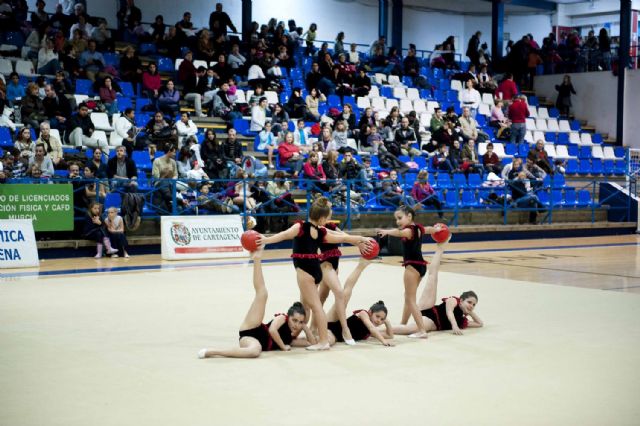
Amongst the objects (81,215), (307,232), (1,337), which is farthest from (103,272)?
(307,232)

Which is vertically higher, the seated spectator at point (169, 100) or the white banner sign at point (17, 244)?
the seated spectator at point (169, 100)

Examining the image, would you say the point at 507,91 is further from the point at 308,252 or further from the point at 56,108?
the point at 308,252

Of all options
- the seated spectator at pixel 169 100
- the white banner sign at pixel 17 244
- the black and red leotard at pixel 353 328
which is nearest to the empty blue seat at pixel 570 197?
the seated spectator at pixel 169 100

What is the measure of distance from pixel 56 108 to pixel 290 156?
542 cm

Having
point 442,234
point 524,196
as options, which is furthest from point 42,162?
point 524,196

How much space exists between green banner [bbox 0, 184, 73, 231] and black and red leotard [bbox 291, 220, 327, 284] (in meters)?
8.86

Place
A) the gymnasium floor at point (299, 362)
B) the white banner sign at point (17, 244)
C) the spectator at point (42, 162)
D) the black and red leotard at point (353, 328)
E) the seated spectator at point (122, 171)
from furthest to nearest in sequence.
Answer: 1. the seated spectator at point (122, 171)
2. the spectator at point (42, 162)
3. the white banner sign at point (17, 244)
4. the black and red leotard at point (353, 328)
5. the gymnasium floor at point (299, 362)

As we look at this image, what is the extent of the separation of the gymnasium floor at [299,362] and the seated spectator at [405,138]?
9.91 m

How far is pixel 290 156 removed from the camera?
1952 cm

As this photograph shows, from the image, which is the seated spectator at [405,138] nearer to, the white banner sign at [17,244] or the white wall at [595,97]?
the white banner sign at [17,244]

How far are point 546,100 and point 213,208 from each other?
19.1m

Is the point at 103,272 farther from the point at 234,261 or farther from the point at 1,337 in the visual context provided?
the point at 1,337

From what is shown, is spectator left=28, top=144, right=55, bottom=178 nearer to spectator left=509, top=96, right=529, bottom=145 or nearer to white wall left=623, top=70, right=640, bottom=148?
spectator left=509, top=96, right=529, bottom=145

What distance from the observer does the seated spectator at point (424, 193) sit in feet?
62.4
